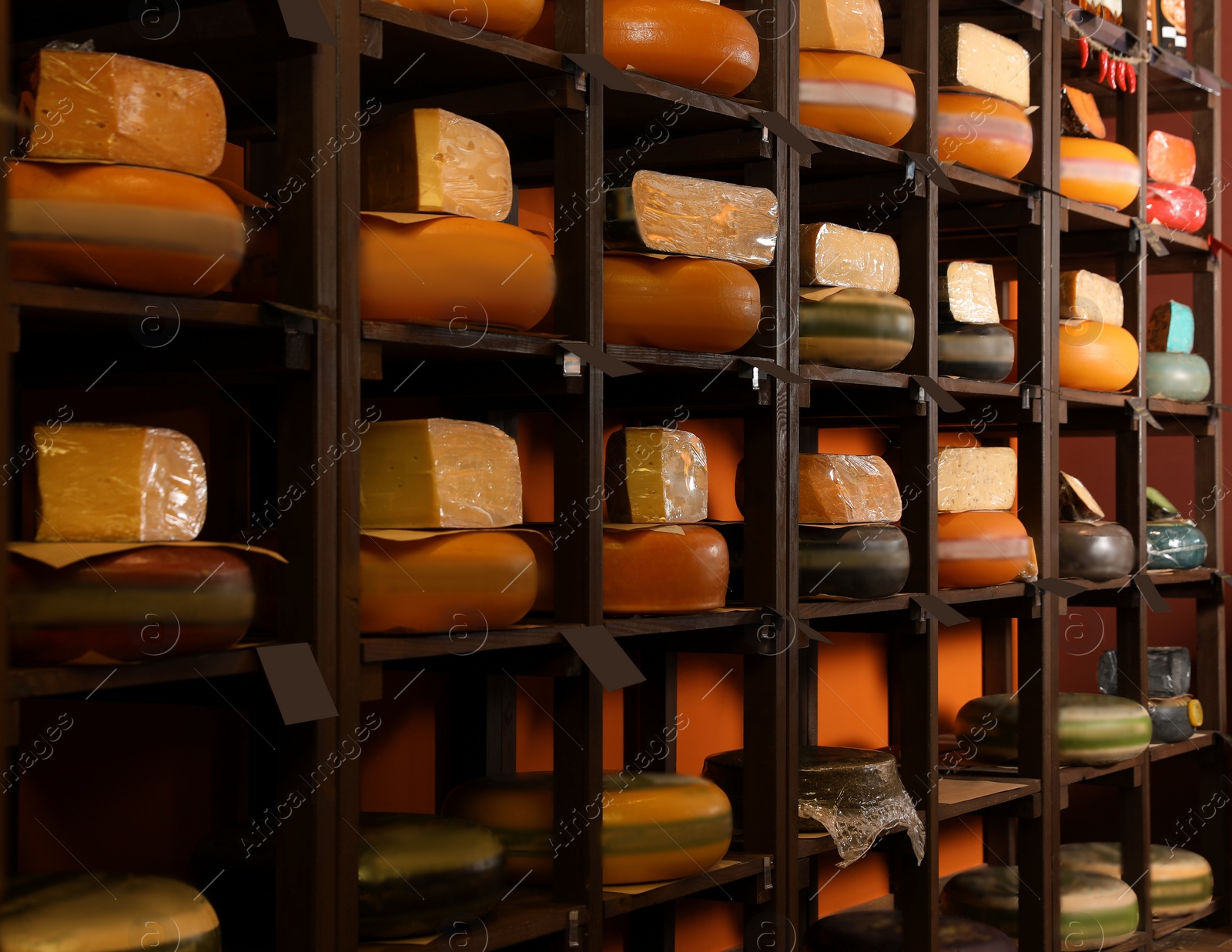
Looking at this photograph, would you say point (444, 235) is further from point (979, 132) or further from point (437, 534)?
point (979, 132)

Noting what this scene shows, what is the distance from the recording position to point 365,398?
2.40 metres

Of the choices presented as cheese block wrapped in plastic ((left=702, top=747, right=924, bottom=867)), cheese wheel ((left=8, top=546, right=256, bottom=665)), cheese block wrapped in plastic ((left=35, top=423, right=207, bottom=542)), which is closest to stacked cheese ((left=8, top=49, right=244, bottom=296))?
cheese block wrapped in plastic ((left=35, top=423, right=207, bottom=542))

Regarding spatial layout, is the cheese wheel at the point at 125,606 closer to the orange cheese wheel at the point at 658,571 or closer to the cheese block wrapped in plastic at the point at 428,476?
the cheese block wrapped in plastic at the point at 428,476

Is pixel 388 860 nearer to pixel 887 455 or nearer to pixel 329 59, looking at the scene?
pixel 329 59

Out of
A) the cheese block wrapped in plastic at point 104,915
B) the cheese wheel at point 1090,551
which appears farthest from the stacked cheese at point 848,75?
the cheese block wrapped in plastic at point 104,915

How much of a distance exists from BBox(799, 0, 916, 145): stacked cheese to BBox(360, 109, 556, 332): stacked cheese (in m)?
0.79

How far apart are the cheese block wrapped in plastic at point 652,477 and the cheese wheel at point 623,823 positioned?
1.38 feet

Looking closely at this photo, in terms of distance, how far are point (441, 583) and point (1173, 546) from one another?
98.0 inches

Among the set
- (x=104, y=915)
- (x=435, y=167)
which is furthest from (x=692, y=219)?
(x=104, y=915)

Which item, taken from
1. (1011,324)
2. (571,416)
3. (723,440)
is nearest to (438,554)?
(571,416)

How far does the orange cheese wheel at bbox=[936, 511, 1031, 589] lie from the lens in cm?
295

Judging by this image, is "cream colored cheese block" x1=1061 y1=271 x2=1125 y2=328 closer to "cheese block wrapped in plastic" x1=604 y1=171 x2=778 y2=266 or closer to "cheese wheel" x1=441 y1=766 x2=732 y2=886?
"cheese block wrapped in plastic" x1=604 y1=171 x2=778 y2=266

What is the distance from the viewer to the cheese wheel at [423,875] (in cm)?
183

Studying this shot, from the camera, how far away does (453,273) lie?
6.21ft
